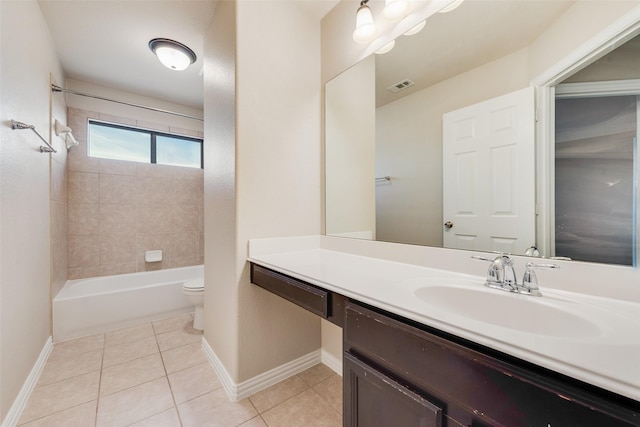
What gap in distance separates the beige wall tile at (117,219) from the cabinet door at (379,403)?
10.1ft

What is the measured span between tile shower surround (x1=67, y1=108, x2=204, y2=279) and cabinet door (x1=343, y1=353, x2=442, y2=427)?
303 cm

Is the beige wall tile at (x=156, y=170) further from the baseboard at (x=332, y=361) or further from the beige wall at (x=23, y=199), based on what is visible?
the baseboard at (x=332, y=361)

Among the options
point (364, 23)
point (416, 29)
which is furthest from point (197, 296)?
point (416, 29)

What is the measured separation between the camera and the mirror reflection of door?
0.76 metres

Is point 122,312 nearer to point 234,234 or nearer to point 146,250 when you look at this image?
point 146,250

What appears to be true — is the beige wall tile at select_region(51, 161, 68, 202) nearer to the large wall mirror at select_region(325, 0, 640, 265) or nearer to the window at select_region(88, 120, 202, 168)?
the window at select_region(88, 120, 202, 168)

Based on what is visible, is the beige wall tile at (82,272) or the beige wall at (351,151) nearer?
the beige wall at (351,151)

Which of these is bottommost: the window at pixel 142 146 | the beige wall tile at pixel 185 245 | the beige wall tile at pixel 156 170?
the beige wall tile at pixel 185 245

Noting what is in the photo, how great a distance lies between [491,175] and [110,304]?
9.91ft

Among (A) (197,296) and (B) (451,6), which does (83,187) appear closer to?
(A) (197,296)

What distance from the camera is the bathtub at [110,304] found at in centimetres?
210

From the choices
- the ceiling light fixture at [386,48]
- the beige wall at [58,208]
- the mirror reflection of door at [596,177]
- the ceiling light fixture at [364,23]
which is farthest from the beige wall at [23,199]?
the mirror reflection of door at [596,177]

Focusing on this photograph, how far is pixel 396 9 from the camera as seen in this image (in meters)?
1.28

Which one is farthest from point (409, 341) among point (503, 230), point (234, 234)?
point (234, 234)
